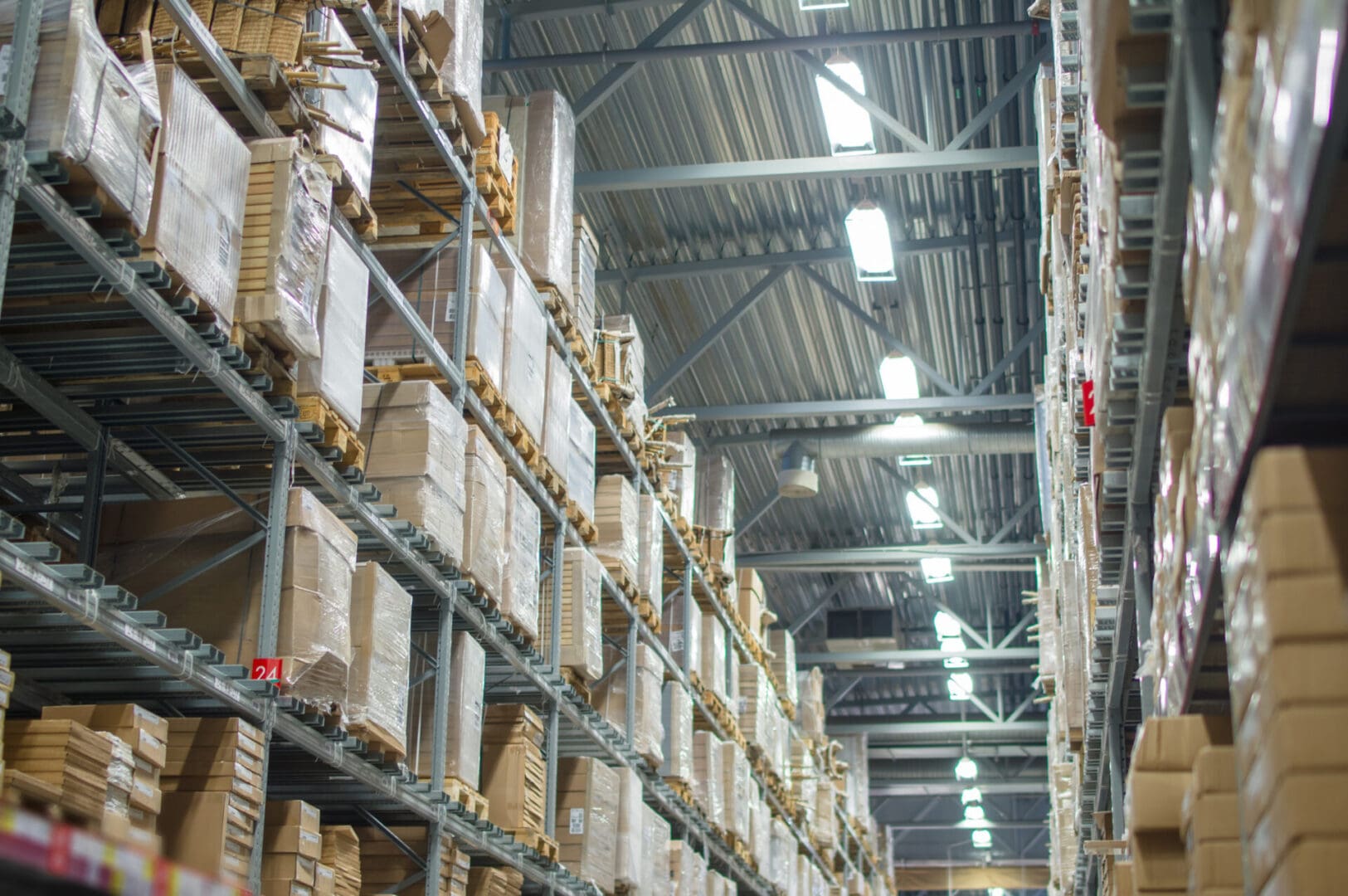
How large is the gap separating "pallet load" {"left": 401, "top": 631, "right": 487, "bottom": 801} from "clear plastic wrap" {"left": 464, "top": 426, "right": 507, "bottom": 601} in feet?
1.21

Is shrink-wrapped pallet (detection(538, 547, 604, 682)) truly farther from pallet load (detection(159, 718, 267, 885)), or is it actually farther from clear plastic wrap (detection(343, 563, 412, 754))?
pallet load (detection(159, 718, 267, 885))

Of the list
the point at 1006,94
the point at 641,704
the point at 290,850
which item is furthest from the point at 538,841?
the point at 1006,94

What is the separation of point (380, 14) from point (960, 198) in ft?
28.0

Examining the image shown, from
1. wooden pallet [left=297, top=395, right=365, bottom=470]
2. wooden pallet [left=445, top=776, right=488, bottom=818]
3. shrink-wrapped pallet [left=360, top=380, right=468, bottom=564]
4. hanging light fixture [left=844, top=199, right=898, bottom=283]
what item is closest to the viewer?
wooden pallet [left=297, top=395, right=365, bottom=470]

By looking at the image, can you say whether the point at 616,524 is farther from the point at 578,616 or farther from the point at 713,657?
the point at 713,657

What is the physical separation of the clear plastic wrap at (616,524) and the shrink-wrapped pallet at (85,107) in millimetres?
6804

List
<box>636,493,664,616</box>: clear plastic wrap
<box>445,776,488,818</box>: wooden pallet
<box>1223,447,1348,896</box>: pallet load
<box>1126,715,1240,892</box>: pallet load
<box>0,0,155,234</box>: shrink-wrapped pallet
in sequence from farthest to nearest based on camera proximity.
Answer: <box>636,493,664,616</box>: clear plastic wrap, <box>445,776,488,818</box>: wooden pallet, <box>0,0,155,234</box>: shrink-wrapped pallet, <box>1126,715,1240,892</box>: pallet load, <box>1223,447,1348,896</box>: pallet load

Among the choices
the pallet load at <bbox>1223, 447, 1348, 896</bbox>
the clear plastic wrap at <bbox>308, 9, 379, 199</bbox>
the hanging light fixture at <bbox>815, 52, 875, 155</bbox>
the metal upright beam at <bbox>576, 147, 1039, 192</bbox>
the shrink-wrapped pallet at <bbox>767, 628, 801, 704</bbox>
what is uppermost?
the hanging light fixture at <bbox>815, 52, 875, 155</bbox>

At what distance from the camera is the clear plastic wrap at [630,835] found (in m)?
11.0

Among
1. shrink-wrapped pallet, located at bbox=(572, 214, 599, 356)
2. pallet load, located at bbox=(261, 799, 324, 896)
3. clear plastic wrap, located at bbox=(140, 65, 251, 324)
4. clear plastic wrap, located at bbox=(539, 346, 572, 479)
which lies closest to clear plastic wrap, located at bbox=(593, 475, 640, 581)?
shrink-wrapped pallet, located at bbox=(572, 214, 599, 356)

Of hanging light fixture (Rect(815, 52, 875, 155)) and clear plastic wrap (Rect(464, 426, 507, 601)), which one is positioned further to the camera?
hanging light fixture (Rect(815, 52, 875, 155))

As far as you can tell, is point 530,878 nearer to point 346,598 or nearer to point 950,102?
point 346,598

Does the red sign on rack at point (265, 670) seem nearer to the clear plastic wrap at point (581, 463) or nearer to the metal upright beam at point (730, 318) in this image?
the clear plastic wrap at point (581, 463)

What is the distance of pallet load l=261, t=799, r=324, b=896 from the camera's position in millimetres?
6512
